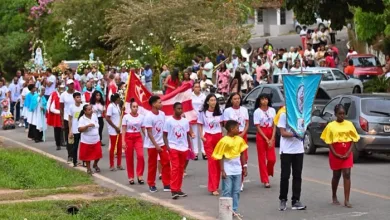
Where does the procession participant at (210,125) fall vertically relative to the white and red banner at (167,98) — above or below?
below

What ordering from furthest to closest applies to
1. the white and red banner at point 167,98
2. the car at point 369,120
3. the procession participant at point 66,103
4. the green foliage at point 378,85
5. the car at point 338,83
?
the car at point 338,83 < the green foliage at point 378,85 < the procession participant at point 66,103 < the car at point 369,120 < the white and red banner at point 167,98

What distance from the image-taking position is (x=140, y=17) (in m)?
45.5

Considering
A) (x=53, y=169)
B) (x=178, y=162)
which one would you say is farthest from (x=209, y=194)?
(x=53, y=169)

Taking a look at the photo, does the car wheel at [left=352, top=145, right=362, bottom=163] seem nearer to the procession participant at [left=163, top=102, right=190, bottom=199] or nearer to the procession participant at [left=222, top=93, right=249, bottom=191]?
the procession participant at [left=222, top=93, right=249, bottom=191]

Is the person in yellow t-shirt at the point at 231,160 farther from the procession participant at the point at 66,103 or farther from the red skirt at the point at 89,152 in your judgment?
the procession participant at the point at 66,103

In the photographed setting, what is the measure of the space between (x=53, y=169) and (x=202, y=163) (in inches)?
132

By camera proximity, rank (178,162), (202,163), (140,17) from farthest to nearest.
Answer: (140,17) → (202,163) → (178,162)

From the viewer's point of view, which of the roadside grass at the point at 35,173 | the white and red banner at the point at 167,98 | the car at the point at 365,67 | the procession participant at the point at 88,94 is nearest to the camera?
the roadside grass at the point at 35,173

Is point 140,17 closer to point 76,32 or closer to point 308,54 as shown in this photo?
point 76,32

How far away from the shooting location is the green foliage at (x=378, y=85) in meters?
32.4

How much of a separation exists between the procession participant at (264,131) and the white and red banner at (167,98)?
6.39 feet

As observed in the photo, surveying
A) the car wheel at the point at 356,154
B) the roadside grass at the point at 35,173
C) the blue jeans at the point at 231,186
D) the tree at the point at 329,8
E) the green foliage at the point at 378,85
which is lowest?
the roadside grass at the point at 35,173

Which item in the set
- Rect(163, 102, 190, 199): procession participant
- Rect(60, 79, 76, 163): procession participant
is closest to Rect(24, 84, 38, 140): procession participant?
Rect(60, 79, 76, 163): procession participant

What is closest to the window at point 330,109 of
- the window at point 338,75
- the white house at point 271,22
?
the window at point 338,75
